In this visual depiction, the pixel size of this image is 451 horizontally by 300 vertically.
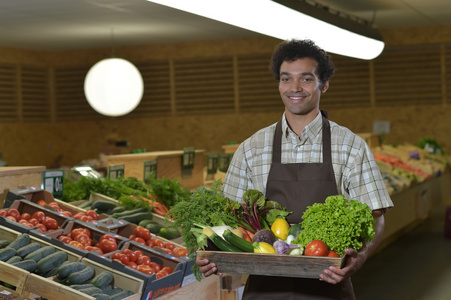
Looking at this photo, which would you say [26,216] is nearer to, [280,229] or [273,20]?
[273,20]

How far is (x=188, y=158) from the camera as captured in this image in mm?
6387

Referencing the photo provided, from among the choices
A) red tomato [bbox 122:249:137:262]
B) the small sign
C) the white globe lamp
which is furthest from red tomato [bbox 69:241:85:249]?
the white globe lamp

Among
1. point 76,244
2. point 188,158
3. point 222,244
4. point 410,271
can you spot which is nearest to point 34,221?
point 76,244

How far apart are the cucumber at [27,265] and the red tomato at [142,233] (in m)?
1.03

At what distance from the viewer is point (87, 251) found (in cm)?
343

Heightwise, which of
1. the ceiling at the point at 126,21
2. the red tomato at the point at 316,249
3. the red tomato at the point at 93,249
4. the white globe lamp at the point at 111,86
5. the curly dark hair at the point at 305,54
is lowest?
the red tomato at the point at 93,249

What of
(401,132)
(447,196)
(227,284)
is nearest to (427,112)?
(401,132)

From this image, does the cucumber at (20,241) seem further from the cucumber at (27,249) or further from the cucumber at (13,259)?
the cucumber at (13,259)

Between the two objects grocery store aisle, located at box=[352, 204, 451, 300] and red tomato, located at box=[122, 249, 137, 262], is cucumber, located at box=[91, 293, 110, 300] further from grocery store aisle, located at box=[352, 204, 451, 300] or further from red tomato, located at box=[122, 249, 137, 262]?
grocery store aisle, located at box=[352, 204, 451, 300]

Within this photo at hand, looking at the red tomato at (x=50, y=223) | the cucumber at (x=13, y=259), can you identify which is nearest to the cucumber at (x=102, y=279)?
the cucumber at (x=13, y=259)

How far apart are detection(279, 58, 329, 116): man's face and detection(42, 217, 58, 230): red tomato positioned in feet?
7.06

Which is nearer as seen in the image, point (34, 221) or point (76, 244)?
point (76, 244)

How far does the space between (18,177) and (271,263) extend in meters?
2.71

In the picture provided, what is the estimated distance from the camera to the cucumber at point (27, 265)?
3.10 m
